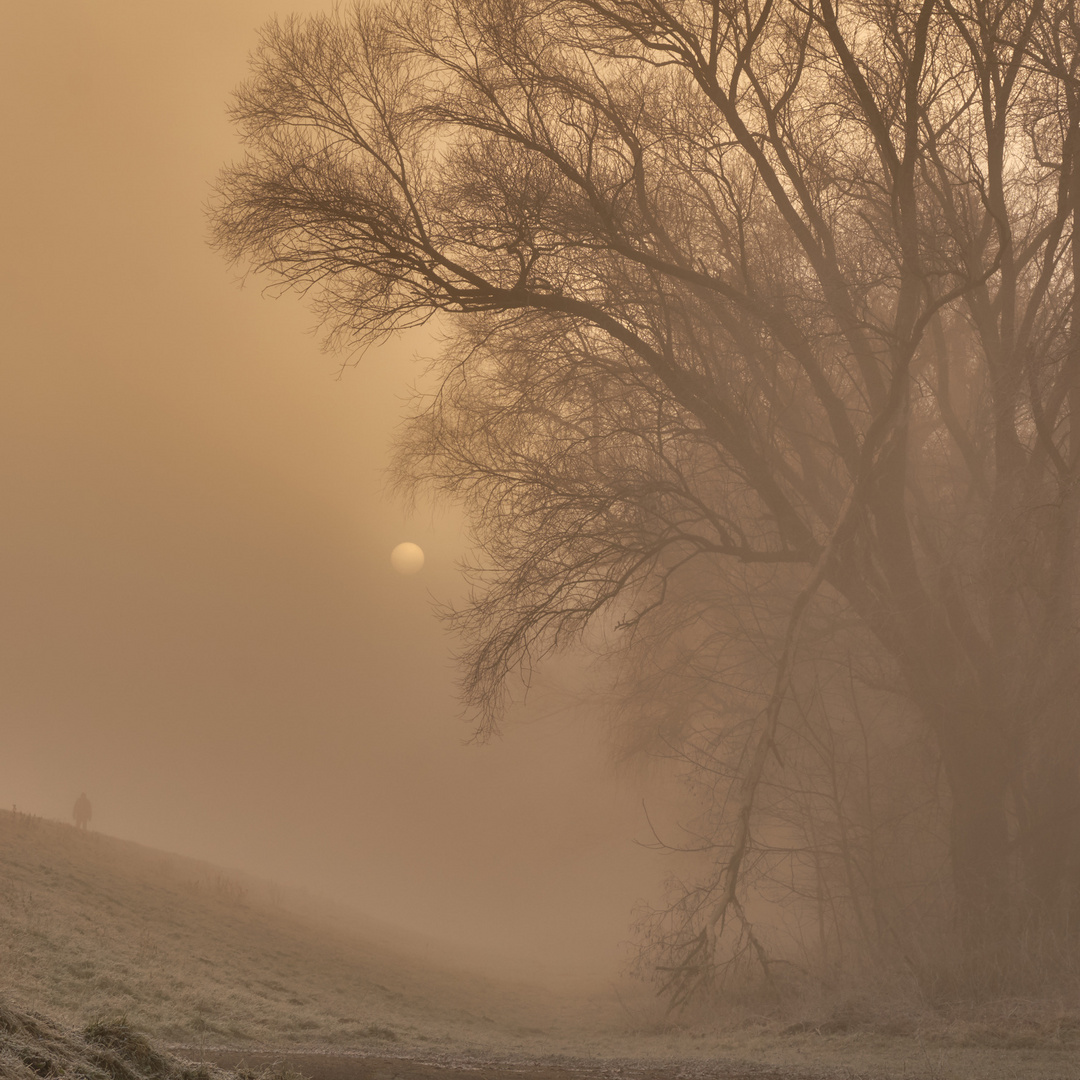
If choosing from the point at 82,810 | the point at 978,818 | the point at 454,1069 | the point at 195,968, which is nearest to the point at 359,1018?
the point at 195,968

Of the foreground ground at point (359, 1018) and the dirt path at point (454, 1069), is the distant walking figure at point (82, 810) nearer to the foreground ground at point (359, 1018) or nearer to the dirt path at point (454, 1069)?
the foreground ground at point (359, 1018)

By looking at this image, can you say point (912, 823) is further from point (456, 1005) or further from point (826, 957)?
point (456, 1005)

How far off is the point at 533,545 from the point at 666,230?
4327 millimetres

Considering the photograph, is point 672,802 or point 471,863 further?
point 471,863

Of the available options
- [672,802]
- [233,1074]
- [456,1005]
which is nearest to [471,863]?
[672,802]

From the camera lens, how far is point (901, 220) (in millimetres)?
8602

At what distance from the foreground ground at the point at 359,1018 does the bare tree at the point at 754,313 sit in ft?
4.81

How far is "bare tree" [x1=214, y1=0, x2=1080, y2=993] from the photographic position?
882cm

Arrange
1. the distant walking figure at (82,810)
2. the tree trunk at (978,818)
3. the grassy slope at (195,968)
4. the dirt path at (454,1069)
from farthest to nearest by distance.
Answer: the distant walking figure at (82,810) → the tree trunk at (978,818) → the grassy slope at (195,968) → the dirt path at (454,1069)

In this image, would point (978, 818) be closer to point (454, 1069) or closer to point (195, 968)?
point (454, 1069)

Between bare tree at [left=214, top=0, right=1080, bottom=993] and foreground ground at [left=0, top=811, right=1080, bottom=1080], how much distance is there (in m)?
1.47

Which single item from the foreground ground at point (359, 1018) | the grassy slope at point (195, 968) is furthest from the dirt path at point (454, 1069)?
the grassy slope at point (195, 968)

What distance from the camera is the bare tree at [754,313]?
8820 mm

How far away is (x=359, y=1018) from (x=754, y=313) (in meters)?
8.60
